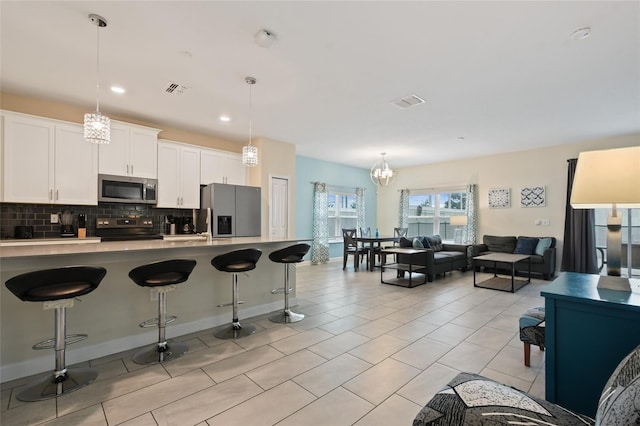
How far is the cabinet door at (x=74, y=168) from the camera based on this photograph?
13.0ft

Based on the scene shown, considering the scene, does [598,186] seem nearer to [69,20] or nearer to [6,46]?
[69,20]

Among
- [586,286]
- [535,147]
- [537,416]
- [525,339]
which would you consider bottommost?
[525,339]

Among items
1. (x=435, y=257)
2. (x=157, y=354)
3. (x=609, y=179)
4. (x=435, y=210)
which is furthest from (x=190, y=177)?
(x=435, y=210)

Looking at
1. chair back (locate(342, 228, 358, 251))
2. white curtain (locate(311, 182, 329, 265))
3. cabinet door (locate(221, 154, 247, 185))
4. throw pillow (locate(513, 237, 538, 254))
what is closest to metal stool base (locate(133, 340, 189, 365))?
cabinet door (locate(221, 154, 247, 185))

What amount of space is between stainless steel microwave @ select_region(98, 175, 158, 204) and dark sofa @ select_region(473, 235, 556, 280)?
577 centimetres

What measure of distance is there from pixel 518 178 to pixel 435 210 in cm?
224

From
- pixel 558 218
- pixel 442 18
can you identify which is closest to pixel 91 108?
pixel 442 18

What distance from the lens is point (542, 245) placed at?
614 centimetres

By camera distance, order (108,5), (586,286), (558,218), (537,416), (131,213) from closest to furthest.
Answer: (537,416)
(586,286)
(108,5)
(131,213)
(558,218)

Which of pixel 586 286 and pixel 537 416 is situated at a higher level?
pixel 586 286

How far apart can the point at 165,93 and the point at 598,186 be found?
447 cm

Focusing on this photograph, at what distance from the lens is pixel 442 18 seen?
2393 mm

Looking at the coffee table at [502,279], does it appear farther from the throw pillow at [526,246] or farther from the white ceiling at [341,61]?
the white ceiling at [341,61]

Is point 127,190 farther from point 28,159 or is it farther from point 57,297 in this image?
point 57,297
